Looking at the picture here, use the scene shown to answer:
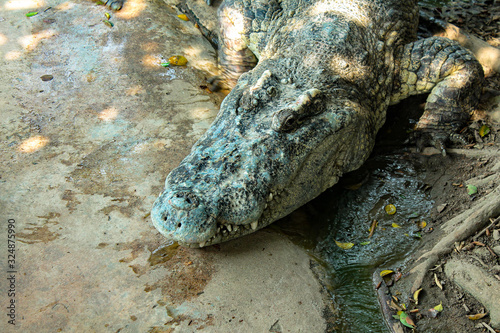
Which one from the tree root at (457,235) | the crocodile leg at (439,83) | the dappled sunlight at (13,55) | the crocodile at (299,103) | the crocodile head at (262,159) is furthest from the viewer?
the dappled sunlight at (13,55)

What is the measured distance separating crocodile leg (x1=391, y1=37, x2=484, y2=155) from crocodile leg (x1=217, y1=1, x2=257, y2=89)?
5.86 feet

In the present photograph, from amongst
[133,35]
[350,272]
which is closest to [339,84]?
[350,272]

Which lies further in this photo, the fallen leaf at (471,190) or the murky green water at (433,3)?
the murky green water at (433,3)

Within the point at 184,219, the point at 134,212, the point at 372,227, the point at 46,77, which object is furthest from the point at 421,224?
the point at 46,77

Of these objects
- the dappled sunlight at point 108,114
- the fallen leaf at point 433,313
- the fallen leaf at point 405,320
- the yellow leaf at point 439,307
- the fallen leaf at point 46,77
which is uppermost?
the yellow leaf at point 439,307

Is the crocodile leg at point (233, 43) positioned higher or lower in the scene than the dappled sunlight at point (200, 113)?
higher

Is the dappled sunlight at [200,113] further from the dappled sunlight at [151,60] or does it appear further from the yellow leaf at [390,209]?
the yellow leaf at [390,209]

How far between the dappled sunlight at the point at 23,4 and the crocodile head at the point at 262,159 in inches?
134

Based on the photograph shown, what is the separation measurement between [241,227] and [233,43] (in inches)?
112

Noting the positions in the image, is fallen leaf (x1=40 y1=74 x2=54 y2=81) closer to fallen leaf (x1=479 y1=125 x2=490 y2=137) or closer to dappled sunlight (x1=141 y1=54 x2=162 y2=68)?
dappled sunlight (x1=141 y1=54 x2=162 y2=68)

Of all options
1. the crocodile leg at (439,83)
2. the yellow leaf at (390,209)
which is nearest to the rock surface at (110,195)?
the yellow leaf at (390,209)

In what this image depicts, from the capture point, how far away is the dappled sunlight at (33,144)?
3.43 meters

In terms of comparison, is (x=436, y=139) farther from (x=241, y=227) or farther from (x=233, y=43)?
(x=233, y=43)

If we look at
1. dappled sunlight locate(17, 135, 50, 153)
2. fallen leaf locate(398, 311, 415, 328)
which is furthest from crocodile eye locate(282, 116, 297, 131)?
dappled sunlight locate(17, 135, 50, 153)
